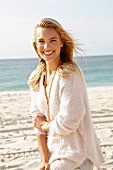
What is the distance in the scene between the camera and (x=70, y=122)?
2.26 meters

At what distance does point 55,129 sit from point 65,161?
8.7 inches

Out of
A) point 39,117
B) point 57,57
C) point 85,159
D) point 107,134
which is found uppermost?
point 57,57

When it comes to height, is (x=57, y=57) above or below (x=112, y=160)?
above

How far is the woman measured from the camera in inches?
89.7

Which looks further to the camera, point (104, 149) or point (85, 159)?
point (104, 149)

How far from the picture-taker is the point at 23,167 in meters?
4.48

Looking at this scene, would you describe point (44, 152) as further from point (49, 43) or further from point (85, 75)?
point (85, 75)

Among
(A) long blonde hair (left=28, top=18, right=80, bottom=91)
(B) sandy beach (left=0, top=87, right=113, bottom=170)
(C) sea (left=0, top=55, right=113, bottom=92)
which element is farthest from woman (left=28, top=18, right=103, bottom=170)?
(B) sandy beach (left=0, top=87, right=113, bottom=170)

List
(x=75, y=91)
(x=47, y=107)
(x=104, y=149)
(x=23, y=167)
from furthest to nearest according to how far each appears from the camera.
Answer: (x=104, y=149) → (x=23, y=167) → (x=47, y=107) → (x=75, y=91)

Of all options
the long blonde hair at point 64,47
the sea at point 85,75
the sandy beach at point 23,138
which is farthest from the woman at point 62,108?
the sandy beach at point 23,138

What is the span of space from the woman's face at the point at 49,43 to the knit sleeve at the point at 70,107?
22cm

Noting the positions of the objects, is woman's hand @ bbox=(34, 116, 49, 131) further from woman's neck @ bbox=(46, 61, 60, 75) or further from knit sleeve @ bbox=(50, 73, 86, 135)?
woman's neck @ bbox=(46, 61, 60, 75)

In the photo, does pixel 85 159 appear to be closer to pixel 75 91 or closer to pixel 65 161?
pixel 65 161

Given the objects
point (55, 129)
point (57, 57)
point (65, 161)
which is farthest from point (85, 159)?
point (57, 57)
